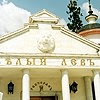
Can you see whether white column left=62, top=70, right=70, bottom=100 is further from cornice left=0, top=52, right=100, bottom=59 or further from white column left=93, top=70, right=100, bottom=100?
white column left=93, top=70, right=100, bottom=100

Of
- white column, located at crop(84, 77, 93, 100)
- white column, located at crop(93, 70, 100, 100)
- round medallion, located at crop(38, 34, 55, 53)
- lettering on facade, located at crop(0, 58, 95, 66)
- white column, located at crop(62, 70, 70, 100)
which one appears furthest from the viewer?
white column, located at crop(84, 77, 93, 100)

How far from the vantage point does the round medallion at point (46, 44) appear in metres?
15.8

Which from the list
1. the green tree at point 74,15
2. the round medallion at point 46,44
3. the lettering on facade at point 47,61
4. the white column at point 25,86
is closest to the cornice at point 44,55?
the lettering on facade at point 47,61

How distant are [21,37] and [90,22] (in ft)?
28.7

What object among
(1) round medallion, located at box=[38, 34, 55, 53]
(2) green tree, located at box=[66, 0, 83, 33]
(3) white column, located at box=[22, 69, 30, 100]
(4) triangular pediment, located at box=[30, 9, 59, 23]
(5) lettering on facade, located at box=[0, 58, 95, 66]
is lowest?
(3) white column, located at box=[22, 69, 30, 100]

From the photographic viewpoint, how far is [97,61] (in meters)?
16.1

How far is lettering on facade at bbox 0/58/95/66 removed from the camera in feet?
50.2

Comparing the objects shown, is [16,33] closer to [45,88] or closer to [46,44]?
[46,44]

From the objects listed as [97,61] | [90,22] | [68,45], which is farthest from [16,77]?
[90,22]

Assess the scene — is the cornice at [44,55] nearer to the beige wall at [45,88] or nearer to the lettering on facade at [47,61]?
the lettering on facade at [47,61]

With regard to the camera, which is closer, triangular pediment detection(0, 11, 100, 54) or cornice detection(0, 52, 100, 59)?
cornice detection(0, 52, 100, 59)

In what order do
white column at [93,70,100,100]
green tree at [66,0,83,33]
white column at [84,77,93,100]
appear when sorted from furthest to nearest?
green tree at [66,0,83,33]
white column at [84,77,93,100]
white column at [93,70,100,100]

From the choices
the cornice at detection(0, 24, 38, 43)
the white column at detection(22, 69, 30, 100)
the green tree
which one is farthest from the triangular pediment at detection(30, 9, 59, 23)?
the green tree

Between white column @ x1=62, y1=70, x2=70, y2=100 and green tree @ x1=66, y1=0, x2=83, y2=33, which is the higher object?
green tree @ x1=66, y1=0, x2=83, y2=33
